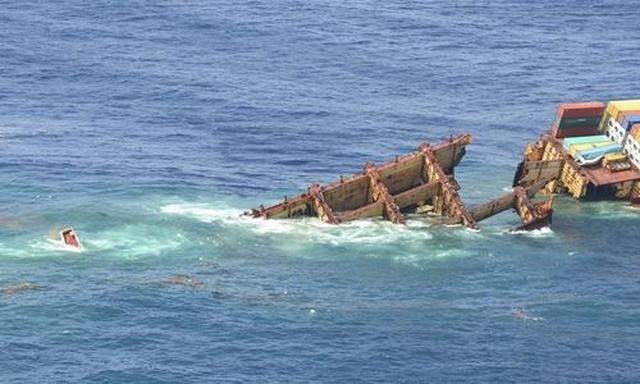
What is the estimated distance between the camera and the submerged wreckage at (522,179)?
143375 millimetres

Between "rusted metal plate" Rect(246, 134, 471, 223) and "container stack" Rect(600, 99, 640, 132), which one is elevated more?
"container stack" Rect(600, 99, 640, 132)

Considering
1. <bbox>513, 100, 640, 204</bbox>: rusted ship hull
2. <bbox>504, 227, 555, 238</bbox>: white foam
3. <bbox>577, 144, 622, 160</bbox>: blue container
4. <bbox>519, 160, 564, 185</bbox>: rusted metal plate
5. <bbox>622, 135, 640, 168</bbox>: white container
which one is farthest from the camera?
<bbox>577, 144, 622, 160</bbox>: blue container

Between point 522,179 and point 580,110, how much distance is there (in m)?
13.4

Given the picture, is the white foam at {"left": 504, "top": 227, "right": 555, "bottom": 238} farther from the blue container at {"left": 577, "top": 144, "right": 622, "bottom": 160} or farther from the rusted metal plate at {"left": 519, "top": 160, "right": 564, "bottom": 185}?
the blue container at {"left": 577, "top": 144, "right": 622, "bottom": 160}

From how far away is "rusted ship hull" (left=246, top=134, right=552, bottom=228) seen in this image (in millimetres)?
142750

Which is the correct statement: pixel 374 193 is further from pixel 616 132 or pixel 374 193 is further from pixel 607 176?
pixel 616 132

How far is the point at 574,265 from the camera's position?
133 meters

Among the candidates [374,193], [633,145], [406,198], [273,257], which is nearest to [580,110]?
[633,145]

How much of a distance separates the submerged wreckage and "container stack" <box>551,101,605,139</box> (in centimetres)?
13

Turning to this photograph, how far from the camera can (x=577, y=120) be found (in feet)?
531

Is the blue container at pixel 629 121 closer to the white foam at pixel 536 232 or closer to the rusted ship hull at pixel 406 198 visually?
the rusted ship hull at pixel 406 198

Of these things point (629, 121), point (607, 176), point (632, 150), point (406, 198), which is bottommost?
point (406, 198)

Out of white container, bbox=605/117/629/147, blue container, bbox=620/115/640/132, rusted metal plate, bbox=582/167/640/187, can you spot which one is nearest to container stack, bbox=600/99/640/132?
white container, bbox=605/117/629/147

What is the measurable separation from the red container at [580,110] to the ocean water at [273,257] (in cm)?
1128
